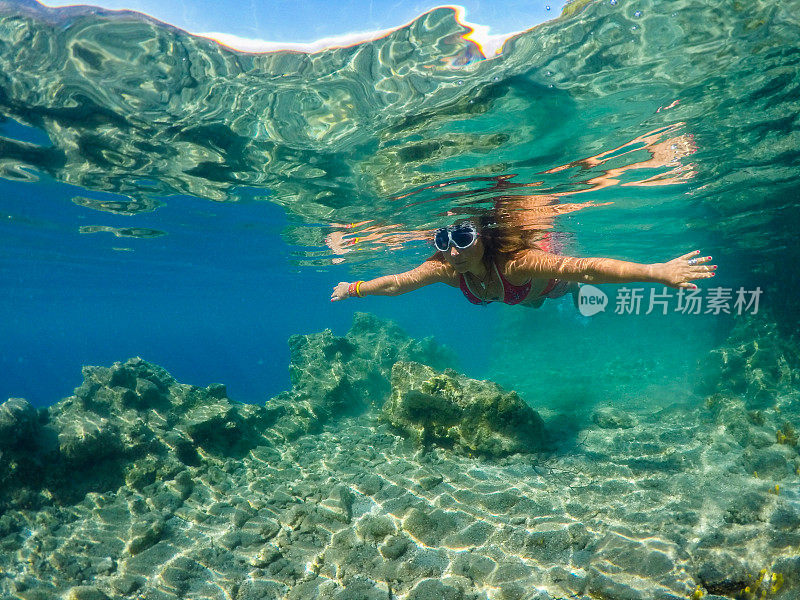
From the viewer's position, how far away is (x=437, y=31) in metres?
6.03

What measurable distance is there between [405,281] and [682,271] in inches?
164

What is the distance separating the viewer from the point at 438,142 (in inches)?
352

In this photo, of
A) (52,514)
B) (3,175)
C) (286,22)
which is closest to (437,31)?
(286,22)

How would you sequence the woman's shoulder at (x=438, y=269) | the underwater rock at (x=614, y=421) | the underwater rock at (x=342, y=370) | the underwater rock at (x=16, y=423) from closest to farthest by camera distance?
the underwater rock at (x=16, y=423) → the woman's shoulder at (x=438, y=269) → the underwater rock at (x=614, y=421) → the underwater rock at (x=342, y=370)

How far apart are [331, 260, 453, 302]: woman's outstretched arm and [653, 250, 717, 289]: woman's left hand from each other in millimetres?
3413

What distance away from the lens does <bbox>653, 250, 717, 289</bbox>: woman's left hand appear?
159 inches

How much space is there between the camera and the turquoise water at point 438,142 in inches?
250

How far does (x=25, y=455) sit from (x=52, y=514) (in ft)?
4.19

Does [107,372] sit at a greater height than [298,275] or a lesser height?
lesser

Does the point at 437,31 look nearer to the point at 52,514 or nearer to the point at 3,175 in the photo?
the point at 52,514

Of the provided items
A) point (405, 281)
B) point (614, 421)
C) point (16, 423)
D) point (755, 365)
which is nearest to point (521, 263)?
point (405, 281)

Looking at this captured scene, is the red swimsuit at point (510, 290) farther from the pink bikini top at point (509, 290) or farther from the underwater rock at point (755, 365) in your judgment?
the underwater rock at point (755, 365)

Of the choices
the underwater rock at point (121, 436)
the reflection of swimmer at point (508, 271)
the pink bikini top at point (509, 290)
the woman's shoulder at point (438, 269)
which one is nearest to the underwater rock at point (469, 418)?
the reflection of swimmer at point (508, 271)

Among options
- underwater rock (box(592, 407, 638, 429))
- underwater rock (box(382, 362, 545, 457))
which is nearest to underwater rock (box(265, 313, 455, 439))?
underwater rock (box(382, 362, 545, 457))
